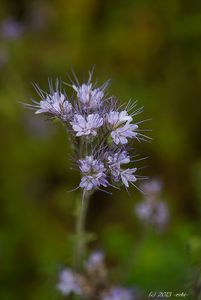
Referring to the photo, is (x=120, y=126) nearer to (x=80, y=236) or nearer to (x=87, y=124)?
(x=87, y=124)

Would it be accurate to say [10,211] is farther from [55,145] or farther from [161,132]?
[161,132]

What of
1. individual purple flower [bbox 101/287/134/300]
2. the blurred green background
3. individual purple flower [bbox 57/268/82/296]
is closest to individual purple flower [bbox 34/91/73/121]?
individual purple flower [bbox 57/268/82/296]

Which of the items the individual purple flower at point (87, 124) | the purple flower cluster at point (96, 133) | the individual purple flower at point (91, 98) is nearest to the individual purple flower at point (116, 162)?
the purple flower cluster at point (96, 133)

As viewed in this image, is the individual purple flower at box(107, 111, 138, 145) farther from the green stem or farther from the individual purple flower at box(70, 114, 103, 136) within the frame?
the green stem

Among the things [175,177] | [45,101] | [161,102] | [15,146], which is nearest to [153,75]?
[161,102]

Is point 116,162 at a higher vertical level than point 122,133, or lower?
lower

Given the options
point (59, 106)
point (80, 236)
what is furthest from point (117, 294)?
point (59, 106)
